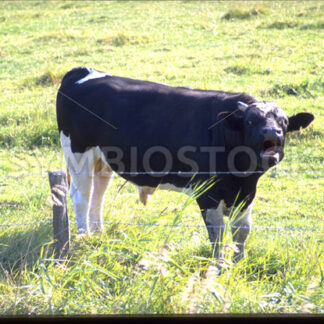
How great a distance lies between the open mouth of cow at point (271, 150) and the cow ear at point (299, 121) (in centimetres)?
50

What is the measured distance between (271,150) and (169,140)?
38.9 inches

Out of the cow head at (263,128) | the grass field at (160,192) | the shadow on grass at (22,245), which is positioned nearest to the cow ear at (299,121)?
the cow head at (263,128)

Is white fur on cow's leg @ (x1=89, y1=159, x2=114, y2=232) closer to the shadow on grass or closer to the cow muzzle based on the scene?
the shadow on grass

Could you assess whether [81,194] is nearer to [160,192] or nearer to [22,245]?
[22,245]

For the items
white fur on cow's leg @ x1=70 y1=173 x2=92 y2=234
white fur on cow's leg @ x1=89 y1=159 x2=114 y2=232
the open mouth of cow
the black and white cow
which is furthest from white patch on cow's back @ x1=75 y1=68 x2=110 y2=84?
the open mouth of cow

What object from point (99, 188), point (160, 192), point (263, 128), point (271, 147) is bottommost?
point (160, 192)

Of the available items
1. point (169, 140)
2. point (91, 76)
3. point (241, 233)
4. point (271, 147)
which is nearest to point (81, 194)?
point (169, 140)

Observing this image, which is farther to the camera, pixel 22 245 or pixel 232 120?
pixel 232 120

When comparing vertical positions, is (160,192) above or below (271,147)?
below

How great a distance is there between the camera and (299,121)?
5.84m

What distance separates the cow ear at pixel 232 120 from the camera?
5.55 metres

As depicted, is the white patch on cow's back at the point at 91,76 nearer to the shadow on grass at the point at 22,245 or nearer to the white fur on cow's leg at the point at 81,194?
the white fur on cow's leg at the point at 81,194
